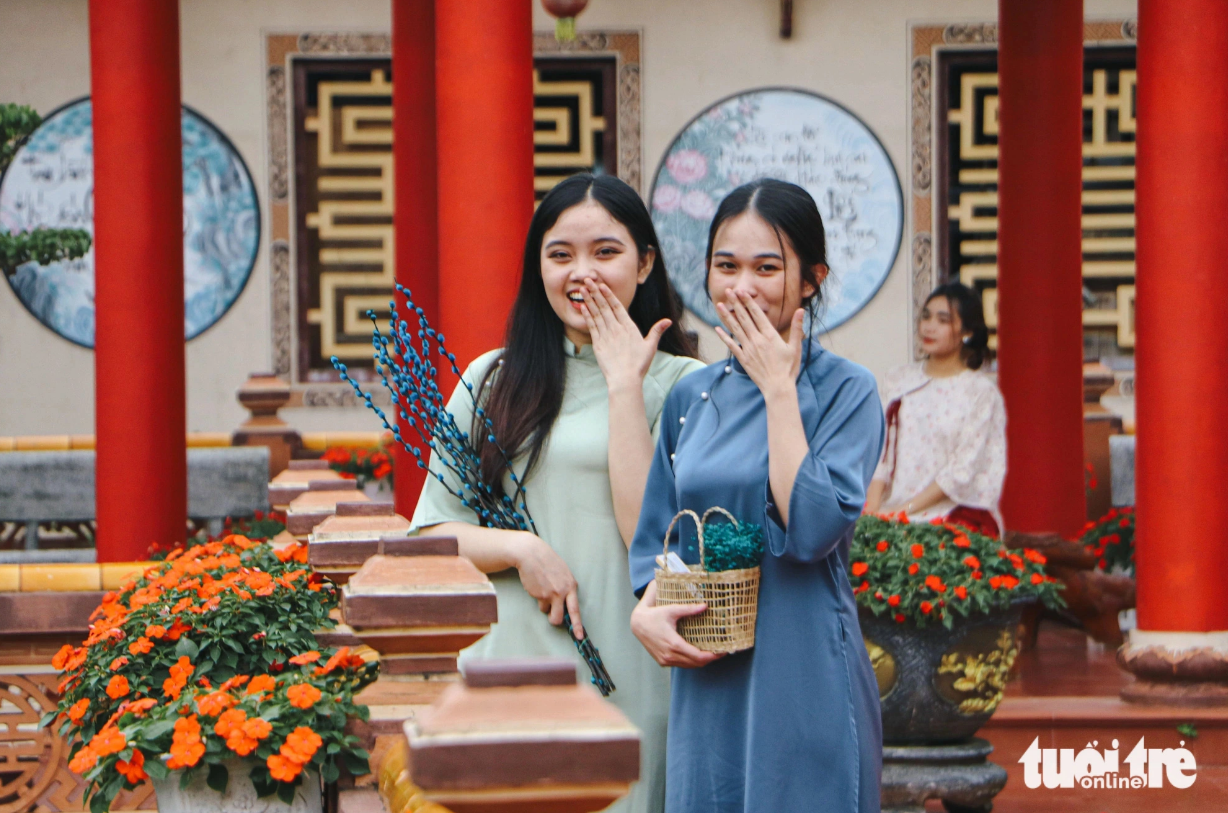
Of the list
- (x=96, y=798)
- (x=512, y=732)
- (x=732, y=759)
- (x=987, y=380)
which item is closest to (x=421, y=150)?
(x=987, y=380)

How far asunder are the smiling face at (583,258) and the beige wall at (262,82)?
7.19 meters

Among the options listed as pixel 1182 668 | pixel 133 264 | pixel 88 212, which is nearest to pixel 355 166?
pixel 88 212

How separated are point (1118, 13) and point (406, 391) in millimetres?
8245

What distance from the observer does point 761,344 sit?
1.93 meters

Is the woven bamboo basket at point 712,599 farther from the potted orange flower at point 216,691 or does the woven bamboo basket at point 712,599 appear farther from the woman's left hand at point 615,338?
the potted orange flower at point 216,691

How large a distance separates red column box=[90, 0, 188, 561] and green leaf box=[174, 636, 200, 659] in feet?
7.41

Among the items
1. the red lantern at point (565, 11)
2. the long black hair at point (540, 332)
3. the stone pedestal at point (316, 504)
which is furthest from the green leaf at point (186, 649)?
the red lantern at point (565, 11)

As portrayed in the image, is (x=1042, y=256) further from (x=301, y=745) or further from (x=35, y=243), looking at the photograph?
(x=35, y=243)

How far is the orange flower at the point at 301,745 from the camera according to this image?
244cm

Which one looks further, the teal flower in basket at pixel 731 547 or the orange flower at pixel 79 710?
the orange flower at pixel 79 710

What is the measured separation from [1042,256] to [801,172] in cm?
364

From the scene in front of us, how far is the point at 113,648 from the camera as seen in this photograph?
2949 mm

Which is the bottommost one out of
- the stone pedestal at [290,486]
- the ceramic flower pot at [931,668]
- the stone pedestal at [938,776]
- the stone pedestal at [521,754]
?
the stone pedestal at [938,776]

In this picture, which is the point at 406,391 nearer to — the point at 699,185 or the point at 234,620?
the point at 234,620
